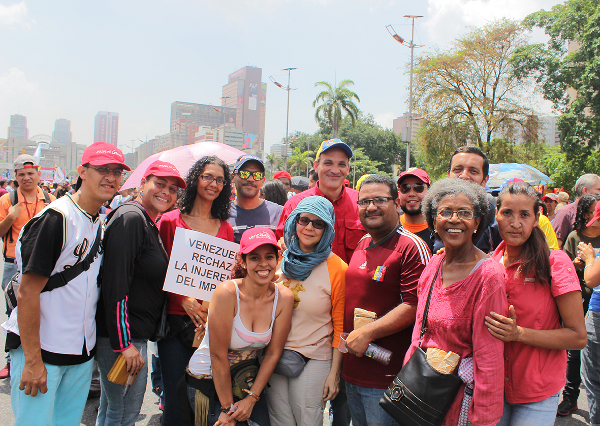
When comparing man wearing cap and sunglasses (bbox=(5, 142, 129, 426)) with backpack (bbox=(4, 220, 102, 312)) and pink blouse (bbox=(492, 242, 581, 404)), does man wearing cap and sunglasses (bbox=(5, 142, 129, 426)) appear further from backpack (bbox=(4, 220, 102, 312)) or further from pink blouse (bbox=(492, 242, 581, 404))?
pink blouse (bbox=(492, 242, 581, 404))


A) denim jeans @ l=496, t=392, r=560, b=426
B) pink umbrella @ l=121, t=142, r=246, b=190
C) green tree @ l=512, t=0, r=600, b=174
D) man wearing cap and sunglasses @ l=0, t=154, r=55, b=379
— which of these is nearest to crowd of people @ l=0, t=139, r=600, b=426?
denim jeans @ l=496, t=392, r=560, b=426

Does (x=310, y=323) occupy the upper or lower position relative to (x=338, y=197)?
lower

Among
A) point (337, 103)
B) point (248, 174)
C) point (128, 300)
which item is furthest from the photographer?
point (337, 103)

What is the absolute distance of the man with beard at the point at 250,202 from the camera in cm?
414

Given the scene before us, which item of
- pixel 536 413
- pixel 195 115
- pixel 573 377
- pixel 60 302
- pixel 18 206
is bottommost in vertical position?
pixel 573 377

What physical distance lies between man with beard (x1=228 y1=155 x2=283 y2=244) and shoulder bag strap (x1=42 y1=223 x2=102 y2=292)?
161cm

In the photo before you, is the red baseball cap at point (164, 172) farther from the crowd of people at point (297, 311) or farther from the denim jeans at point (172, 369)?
the denim jeans at point (172, 369)

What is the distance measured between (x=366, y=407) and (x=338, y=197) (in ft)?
5.81

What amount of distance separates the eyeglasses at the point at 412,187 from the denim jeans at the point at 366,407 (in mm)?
1819

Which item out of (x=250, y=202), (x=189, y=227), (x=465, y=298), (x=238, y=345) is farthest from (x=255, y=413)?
(x=250, y=202)

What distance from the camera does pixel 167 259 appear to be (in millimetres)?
3041

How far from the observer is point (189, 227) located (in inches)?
131

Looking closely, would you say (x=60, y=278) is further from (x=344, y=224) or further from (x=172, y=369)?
(x=344, y=224)

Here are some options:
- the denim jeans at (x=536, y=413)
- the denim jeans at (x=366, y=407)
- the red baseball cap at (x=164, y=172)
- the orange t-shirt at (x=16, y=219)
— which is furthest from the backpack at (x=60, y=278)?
the orange t-shirt at (x=16, y=219)
